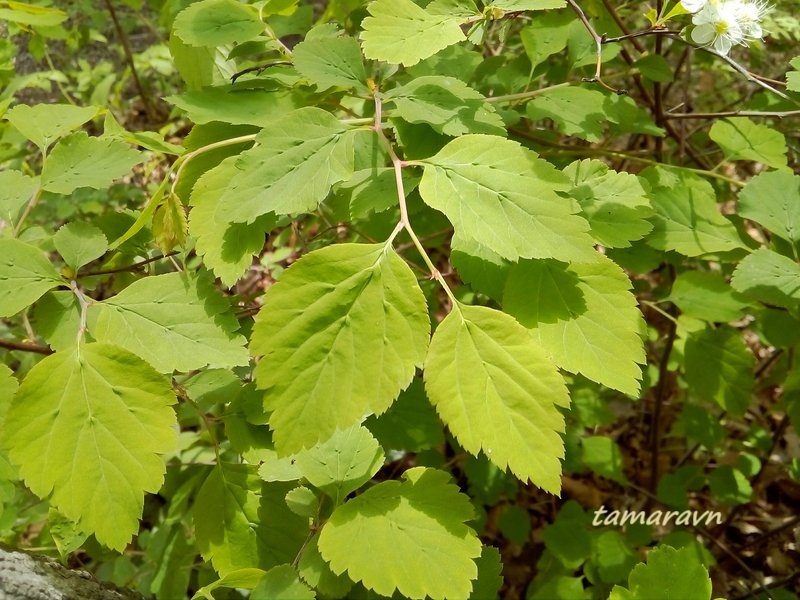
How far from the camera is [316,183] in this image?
2.66 feet

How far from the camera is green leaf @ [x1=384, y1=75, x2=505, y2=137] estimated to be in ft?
2.98

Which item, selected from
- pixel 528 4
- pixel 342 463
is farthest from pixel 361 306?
pixel 528 4

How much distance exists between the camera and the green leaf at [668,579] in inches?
34.5

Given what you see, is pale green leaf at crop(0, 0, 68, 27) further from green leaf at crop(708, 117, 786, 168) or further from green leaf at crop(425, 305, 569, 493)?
green leaf at crop(708, 117, 786, 168)

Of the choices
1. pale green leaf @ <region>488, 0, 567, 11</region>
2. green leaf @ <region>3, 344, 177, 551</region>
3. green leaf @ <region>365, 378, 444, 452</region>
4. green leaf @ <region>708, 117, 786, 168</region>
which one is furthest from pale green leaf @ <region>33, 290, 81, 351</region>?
green leaf @ <region>708, 117, 786, 168</region>

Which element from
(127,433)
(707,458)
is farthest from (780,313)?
(127,433)

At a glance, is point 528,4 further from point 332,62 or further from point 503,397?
point 503,397

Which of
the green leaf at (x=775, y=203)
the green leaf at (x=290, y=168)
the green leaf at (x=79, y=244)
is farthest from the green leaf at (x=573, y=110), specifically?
the green leaf at (x=79, y=244)

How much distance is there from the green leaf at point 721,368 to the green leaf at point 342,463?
0.80 metres

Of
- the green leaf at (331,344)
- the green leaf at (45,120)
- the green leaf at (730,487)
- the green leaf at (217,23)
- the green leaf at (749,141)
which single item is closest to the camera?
the green leaf at (331,344)

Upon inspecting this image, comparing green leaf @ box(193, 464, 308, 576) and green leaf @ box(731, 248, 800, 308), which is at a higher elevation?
green leaf @ box(731, 248, 800, 308)

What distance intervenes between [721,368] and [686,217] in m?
0.36

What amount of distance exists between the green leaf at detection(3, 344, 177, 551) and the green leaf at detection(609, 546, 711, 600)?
2.35 feet

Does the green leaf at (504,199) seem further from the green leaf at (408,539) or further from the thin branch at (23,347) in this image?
the thin branch at (23,347)
